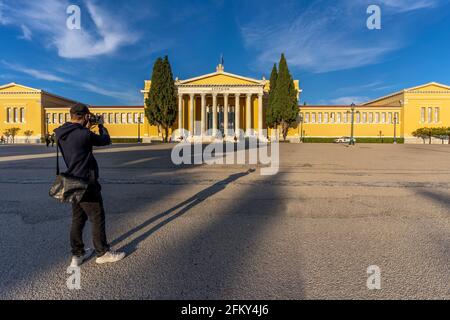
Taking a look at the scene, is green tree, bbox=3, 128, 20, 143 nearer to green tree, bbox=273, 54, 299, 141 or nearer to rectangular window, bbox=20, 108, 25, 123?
rectangular window, bbox=20, 108, 25, 123

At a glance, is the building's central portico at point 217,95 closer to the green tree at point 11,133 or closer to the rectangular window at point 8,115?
the green tree at point 11,133

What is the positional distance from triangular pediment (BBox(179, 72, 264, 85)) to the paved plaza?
4251 cm

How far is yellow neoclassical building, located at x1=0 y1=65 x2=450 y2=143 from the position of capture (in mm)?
50281

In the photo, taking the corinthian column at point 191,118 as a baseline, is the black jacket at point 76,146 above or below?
below

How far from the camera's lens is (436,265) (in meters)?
2.91

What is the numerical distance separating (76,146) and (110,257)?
4.47 feet

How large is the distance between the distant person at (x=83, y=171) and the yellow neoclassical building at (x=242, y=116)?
149 feet

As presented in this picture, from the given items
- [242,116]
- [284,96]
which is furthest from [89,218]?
[242,116]

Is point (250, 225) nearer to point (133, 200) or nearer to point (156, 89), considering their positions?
point (133, 200)

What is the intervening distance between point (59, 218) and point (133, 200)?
1603 millimetres

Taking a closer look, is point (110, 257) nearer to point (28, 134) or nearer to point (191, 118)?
point (191, 118)

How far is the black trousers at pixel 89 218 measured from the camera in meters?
2.82

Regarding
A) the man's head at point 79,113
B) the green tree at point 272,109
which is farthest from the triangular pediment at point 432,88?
the man's head at point 79,113
